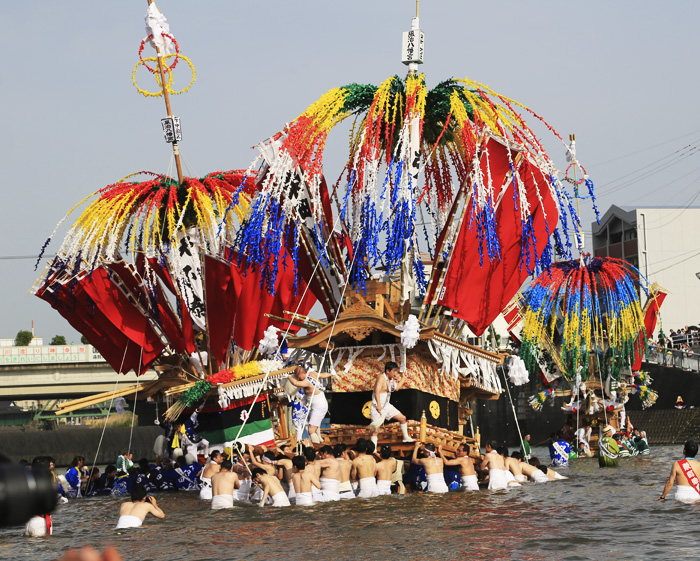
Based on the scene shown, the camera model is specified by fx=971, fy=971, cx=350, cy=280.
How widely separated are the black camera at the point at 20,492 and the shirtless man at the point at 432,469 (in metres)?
13.7

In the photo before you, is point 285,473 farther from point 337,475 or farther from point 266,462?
point 337,475

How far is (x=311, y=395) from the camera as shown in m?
18.3

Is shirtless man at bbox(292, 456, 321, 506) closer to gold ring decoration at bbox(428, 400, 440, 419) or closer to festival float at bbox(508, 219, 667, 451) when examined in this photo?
gold ring decoration at bbox(428, 400, 440, 419)

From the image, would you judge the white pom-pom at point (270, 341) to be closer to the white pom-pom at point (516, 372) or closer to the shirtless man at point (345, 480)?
the shirtless man at point (345, 480)

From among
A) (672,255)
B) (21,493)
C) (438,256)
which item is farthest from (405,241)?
(672,255)

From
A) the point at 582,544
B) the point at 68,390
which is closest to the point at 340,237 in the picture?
the point at 582,544

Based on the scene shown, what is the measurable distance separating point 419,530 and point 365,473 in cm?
374

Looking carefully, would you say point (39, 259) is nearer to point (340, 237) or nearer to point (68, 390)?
point (340, 237)

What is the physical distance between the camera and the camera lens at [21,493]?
310 cm

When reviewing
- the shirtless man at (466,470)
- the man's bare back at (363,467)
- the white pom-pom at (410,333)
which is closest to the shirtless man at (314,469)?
the man's bare back at (363,467)

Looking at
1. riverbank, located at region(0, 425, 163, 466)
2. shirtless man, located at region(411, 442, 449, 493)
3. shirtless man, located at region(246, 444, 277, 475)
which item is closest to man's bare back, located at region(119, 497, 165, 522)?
shirtless man, located at region(246, 444, 277, 475)

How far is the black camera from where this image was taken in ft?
10.2

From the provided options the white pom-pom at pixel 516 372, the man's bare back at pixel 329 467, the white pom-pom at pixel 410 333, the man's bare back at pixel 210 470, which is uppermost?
the white pom-pom at pixel 410 333

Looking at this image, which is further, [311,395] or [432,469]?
[311,395]
